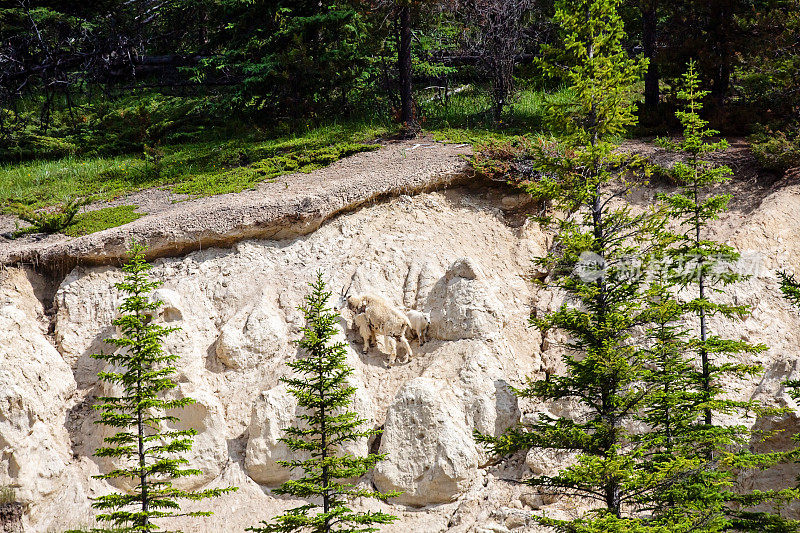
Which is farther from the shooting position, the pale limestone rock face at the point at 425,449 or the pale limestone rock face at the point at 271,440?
the pale limestone rock face at the point at 271,440

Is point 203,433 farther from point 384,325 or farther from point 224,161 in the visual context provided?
point 224,161

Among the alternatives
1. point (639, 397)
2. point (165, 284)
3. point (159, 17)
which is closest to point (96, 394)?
point (165, 284)

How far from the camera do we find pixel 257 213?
17.8 meters

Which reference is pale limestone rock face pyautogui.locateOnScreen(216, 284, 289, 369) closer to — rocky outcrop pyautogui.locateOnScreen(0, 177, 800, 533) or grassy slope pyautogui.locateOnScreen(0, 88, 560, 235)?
rocky outcrop pyautogui.locateOnScreen(0, 177, 800, 533)

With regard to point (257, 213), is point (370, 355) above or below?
below

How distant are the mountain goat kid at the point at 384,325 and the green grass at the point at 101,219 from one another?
706 centimetres

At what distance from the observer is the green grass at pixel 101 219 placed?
17797 millimetres

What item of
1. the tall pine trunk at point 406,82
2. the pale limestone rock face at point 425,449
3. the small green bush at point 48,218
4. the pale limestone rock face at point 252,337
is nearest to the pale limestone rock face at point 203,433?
the pale limestone rock face at point 252,337

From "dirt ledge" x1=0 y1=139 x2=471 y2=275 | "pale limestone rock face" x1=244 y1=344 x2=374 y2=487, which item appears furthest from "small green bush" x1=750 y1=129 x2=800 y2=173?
"pale limestone rock face" x1=244 y1=344 x2=374 y2=487

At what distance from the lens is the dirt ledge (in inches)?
663

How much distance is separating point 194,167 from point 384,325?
10.1 m

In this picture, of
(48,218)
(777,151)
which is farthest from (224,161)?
(777,151)

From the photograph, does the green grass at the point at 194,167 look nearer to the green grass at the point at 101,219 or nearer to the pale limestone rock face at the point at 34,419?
the green grass at the point at 101,219

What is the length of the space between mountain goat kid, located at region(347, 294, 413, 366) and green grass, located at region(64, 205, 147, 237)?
278 inches
